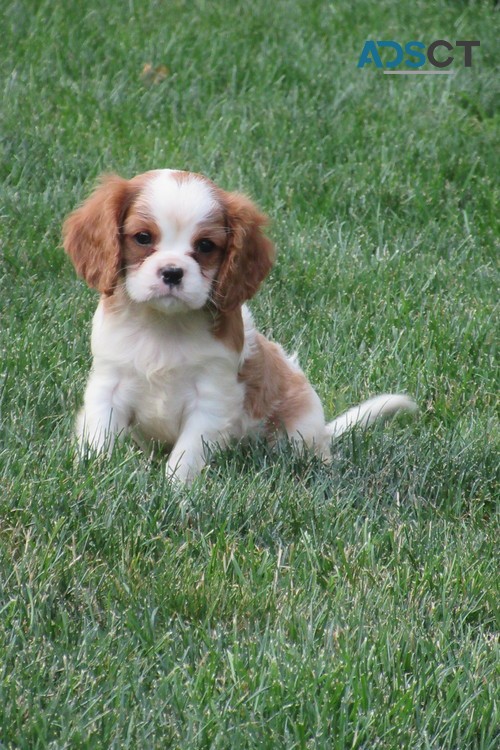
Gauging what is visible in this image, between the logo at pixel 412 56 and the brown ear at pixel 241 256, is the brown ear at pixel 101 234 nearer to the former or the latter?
the brown ear at pixel 241 256

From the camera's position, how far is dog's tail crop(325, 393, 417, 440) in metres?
4.46

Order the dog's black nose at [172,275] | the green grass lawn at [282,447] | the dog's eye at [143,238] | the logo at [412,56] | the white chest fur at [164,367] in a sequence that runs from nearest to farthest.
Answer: the green grass lawn at [282,447] < the dog's black nose at [172,275] < the dog's eye at [143,238] < the white chest fur at [164,367] < the logo at [412,56]

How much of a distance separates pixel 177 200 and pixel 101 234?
313 millimetres

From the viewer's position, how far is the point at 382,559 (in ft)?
11.4

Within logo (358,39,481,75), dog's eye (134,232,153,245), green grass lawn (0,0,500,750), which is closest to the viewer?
green grass lawn (0,0,500,750)

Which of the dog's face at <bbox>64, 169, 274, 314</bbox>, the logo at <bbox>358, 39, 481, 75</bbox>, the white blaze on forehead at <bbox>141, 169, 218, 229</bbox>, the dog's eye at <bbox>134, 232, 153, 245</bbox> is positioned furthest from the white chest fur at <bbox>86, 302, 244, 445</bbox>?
the logo at <bbox>358, 39, 481, 75</bbox>

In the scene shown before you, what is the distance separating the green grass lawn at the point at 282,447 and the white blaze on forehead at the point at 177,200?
753 millimetres

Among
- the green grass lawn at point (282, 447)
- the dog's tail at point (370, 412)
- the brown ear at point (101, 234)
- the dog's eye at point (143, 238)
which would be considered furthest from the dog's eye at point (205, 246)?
the dog's tail at point (370, 412)

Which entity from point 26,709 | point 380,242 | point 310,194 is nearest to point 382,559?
point 26,709

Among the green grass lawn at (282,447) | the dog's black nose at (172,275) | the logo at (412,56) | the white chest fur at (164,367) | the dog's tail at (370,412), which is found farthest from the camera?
the logo at (412,56)

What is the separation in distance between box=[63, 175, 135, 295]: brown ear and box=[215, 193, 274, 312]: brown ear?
0.33 meters

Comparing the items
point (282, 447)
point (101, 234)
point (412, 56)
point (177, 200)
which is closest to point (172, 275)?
point (177, 200)

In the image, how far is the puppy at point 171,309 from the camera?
12.1 ft

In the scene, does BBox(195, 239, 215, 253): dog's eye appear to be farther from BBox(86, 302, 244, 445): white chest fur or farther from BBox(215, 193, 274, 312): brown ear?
BBox(86, 302, 244, 445): white chest fur
